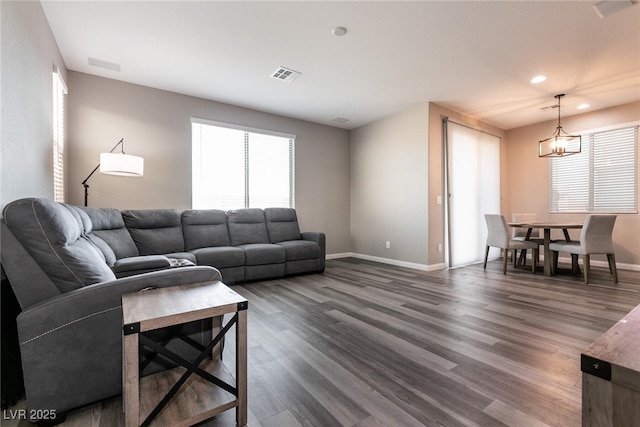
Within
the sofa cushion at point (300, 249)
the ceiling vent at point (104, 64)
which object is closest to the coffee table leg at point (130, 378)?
the sofa cushion at point (300, 249)

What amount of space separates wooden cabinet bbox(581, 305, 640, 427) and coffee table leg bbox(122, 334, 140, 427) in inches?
53.3

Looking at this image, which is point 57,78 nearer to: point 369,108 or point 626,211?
point 369,108

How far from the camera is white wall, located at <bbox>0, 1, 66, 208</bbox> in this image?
5.16 feet

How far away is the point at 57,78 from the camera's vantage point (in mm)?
2838

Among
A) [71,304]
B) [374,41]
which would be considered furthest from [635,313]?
[374,41]

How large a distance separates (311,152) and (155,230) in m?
3.12

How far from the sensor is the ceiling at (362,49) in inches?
93.2

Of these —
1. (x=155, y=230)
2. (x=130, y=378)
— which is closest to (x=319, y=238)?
(x=155, y=230)

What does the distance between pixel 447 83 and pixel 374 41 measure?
1.53m

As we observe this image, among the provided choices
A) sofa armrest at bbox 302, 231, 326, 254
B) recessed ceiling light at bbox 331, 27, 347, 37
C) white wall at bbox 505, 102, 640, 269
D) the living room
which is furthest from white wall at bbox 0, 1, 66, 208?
white wall at bbox 505, 102, 640, 269

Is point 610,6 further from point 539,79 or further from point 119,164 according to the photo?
point 119,164

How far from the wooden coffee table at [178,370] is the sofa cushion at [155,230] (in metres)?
2.33

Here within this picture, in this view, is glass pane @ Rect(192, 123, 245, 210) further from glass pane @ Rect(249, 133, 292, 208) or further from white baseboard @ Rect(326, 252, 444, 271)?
white baseboard @ Rect(326, 252, 444, 271)

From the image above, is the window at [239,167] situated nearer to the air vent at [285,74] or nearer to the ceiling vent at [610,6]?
the air vent at [285,74]
